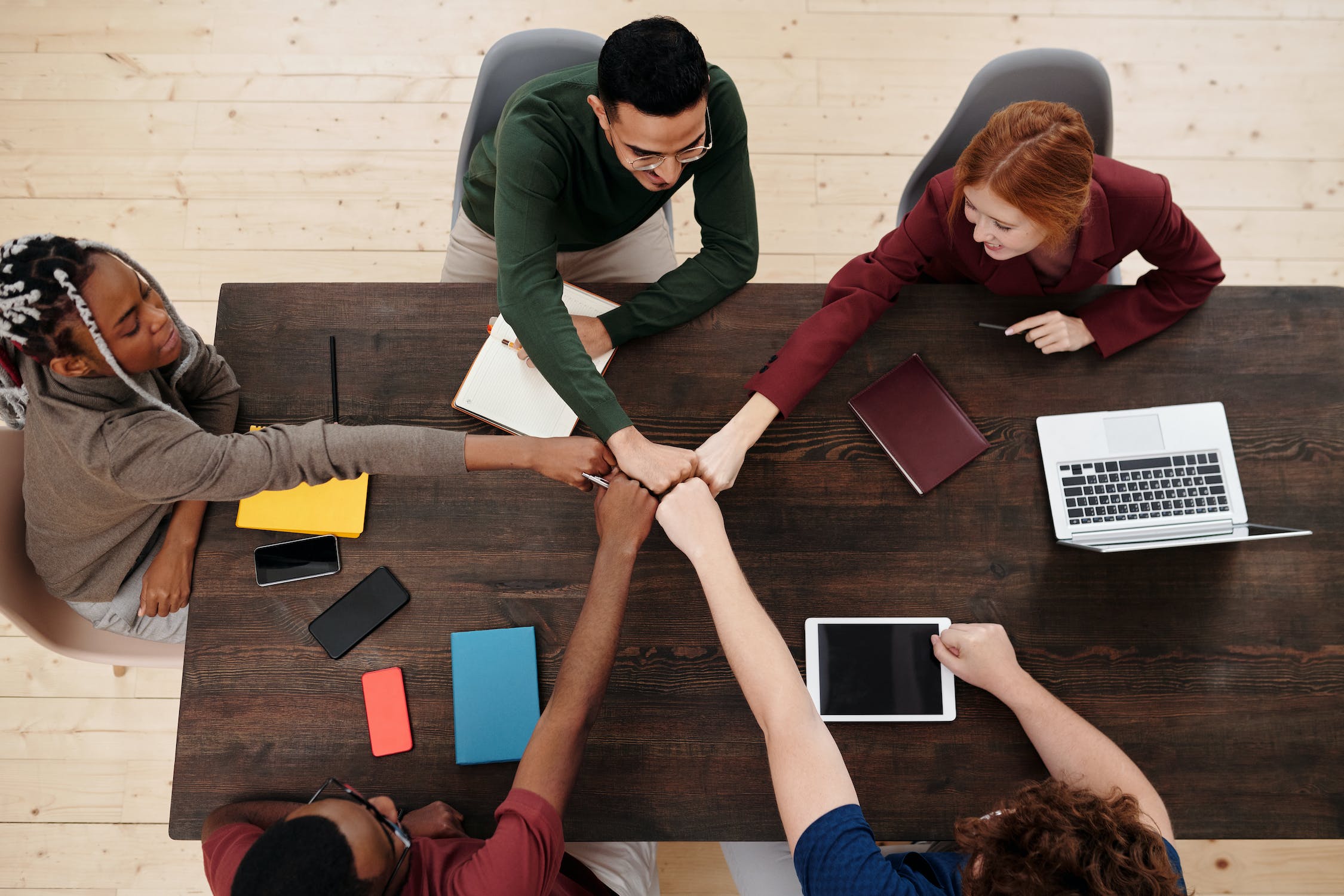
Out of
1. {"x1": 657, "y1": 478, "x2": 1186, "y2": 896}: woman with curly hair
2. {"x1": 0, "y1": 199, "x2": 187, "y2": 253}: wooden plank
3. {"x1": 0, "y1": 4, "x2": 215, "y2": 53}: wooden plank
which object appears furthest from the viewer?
{"x1": 0, "y1": 4, "x2": 215, "y2": 53}: wooden plank

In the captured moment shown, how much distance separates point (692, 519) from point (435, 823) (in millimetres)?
625

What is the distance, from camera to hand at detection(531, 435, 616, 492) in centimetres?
138

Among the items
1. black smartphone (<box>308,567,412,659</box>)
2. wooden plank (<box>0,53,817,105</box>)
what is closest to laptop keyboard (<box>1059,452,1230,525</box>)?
black smartphone (<box>308,567,412,659</box>)

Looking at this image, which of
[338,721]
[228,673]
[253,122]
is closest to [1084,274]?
[338,721]

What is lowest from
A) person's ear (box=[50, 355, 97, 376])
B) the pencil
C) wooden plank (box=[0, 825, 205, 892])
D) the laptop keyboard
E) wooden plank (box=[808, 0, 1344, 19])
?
wooden plank (box=[0, 825, 205, 892])

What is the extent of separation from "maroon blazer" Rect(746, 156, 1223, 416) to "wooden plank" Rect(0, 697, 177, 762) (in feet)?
6.43

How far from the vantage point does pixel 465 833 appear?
129cm

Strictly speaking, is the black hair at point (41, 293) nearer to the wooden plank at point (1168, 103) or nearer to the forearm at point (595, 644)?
the forearm at point (595, 644)

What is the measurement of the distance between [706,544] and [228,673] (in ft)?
2.73

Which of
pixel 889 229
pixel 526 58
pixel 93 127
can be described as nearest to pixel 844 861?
pixel 526 58

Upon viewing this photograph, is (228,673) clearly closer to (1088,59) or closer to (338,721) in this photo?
(338,721)

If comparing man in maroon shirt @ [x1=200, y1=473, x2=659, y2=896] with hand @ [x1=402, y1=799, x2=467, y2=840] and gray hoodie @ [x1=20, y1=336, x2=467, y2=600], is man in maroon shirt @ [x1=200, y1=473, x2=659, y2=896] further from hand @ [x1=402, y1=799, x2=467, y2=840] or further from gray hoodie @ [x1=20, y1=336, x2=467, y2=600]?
gray hoodie @ [x1=20, y1=336, x2=467, y2=600]

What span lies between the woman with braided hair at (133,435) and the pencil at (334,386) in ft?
0.22

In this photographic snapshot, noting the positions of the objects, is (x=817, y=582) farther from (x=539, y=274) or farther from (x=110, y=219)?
(x=110, y=219)
